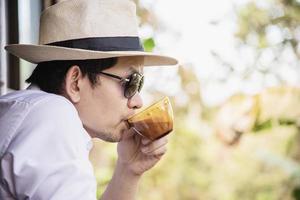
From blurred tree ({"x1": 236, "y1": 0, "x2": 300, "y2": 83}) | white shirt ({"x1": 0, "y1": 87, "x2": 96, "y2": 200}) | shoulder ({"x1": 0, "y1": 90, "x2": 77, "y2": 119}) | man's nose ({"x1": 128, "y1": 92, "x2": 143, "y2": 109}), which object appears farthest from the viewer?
blurred tree ({"x1": 236, "y1": 0, "x2": 300, "y2": 83})

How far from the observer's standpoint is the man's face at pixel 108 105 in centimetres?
159

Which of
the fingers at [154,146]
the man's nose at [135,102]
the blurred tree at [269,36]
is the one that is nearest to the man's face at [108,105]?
the man's nose at [135,102]

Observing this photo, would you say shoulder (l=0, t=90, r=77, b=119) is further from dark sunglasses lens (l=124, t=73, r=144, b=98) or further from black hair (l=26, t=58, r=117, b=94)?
dark sunglasses lens (l=124, t=73, r=144, b=98)

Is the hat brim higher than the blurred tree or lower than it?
higher

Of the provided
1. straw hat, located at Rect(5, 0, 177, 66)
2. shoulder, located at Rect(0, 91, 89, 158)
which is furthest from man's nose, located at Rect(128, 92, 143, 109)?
shoulder, located at Rect(0, 91, 89, 158)

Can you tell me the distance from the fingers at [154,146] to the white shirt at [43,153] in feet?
1.30

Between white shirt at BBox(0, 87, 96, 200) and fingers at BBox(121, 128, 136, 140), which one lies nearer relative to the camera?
white shirt at BBox(0, 87, 96, 200)

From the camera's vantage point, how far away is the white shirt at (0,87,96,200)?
1.25 metres

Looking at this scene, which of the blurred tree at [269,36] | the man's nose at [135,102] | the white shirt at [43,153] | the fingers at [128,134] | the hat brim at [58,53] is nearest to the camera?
the white shirt at [43,153]

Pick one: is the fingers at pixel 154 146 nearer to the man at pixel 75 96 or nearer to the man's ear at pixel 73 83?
the man at pixel 75 96

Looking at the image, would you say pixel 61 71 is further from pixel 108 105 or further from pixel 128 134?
pixel 128 134

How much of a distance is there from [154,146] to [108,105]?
0.24 metres

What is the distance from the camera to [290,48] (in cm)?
539

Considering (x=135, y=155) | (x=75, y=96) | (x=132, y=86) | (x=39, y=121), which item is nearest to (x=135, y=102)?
(x=132, y=86)
